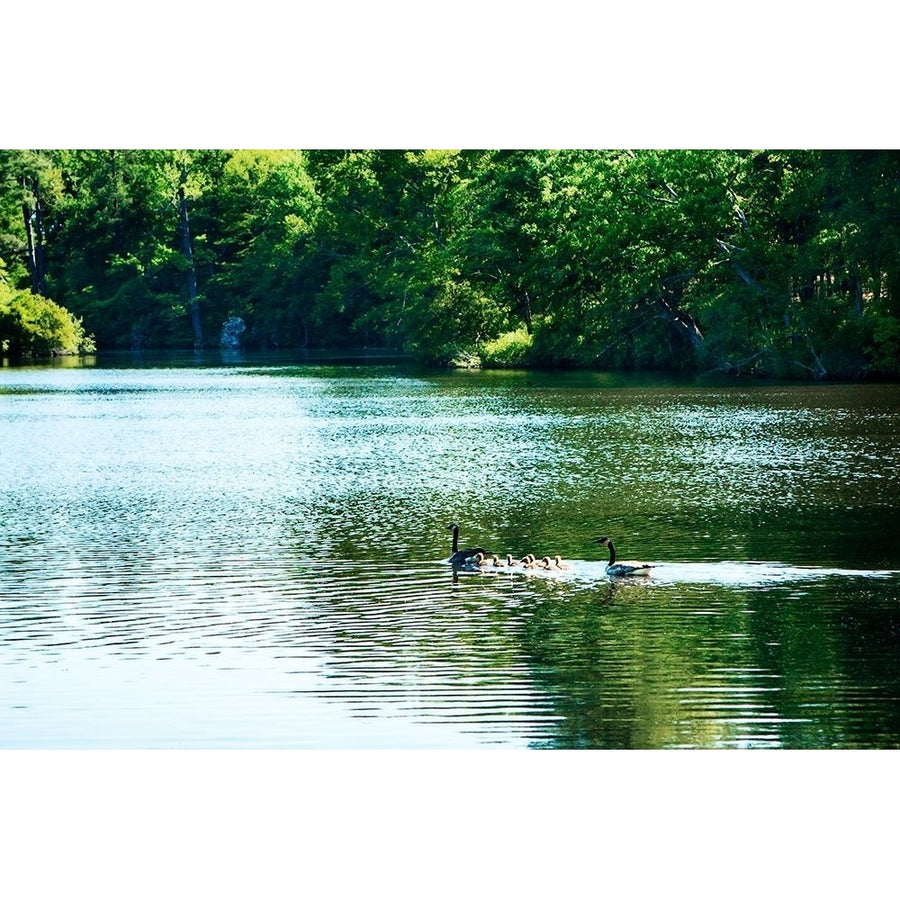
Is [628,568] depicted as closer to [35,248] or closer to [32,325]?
[32,325]

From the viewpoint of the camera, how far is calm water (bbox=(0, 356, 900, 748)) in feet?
34.8

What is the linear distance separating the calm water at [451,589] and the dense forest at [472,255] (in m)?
10.8

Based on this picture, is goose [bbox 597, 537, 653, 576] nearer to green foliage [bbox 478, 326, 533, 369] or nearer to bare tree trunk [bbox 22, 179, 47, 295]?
green foliage [bbox 478, 326, 533, 369]

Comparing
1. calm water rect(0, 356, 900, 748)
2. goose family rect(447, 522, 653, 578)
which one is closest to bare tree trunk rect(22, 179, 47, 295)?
calm water rect(0, 356, 900, 748)

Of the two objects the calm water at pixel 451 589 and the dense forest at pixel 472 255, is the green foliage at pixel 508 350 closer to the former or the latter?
the dense forest at pixel 472 255

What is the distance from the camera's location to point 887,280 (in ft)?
130

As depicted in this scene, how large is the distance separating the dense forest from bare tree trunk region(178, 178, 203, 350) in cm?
15

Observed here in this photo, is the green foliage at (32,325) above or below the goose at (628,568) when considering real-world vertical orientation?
above

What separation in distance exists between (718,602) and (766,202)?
3164 cm

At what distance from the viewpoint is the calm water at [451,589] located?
10.6m

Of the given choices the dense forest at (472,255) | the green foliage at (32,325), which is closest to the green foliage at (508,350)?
the dense forest at (472,255)

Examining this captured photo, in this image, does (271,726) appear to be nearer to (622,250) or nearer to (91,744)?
(91,744)

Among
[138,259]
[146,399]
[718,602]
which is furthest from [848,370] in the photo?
[138,259]

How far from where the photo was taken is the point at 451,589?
587 inches
